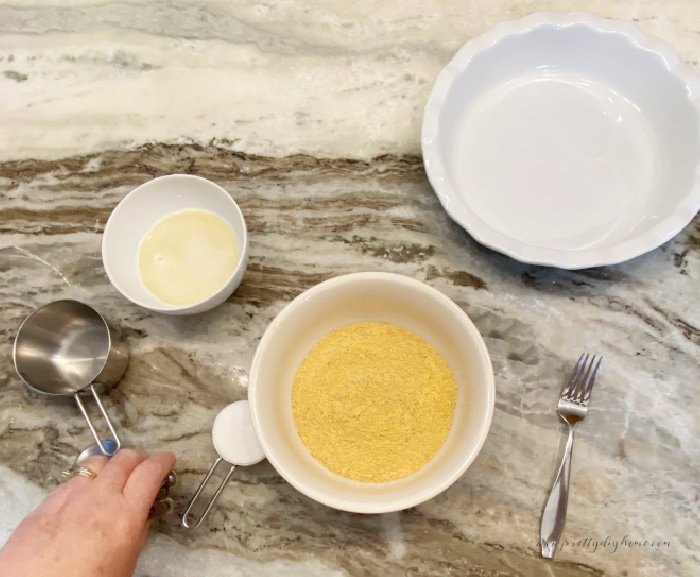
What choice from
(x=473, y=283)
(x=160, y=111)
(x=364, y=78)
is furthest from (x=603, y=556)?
(x=160, y=111)

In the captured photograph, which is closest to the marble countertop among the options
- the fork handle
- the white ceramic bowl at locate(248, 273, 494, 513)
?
the fork handle

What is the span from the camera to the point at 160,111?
3.14 ft

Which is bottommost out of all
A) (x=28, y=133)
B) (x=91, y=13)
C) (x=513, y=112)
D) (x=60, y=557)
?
(x=60, y=557)

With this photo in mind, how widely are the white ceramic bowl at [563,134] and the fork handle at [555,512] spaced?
0.27 m

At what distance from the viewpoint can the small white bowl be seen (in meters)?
0.79

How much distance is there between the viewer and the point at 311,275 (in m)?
0.86

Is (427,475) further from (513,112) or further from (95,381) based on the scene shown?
(513,112)

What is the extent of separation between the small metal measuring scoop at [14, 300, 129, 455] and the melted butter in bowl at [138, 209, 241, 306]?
9 cm

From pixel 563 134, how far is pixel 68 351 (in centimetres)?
76

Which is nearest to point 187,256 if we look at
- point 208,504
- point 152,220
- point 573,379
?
point 152,220

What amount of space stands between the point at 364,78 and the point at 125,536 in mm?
707

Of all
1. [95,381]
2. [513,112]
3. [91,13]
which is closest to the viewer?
[95,381]

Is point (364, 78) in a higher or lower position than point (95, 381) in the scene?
higher

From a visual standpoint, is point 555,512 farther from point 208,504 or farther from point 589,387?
point 208,504
